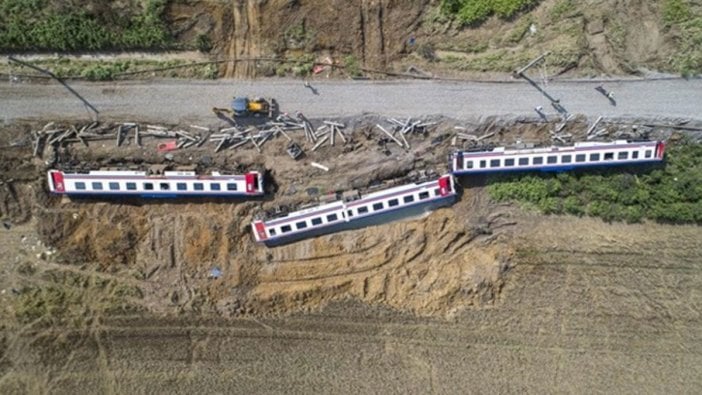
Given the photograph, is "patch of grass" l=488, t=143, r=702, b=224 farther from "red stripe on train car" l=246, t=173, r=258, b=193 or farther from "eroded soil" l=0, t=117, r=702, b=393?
"red stripe on train car" l=246, t=173, r=258, b=193

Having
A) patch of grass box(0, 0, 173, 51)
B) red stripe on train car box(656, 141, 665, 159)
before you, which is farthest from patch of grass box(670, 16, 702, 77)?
patch of grass box(0, 0, 173, 51)

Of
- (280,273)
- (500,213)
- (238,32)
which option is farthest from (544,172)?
(238,32)

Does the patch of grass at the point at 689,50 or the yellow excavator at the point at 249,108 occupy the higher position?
the patch of grass at the point at 689,50

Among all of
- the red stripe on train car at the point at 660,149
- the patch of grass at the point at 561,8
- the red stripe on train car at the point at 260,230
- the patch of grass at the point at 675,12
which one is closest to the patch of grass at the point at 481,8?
the patch of grass at the point at 561,8

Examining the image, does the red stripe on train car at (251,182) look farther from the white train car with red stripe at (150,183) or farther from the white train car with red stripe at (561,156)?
the white train car with red stripe at (561,156)

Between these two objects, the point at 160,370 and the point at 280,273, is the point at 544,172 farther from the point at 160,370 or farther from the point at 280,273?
the point at 160,370
